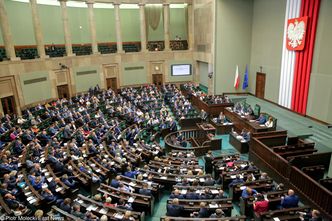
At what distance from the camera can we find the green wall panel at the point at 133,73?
83.0 ft

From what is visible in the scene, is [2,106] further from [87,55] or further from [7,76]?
[87,55]

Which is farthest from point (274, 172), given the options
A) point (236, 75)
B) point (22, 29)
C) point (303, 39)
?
point (22, 29)

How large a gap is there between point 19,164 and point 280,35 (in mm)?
16424

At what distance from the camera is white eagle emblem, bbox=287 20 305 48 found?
Result: 14109 millimetres

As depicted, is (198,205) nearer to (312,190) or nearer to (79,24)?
(312,190)

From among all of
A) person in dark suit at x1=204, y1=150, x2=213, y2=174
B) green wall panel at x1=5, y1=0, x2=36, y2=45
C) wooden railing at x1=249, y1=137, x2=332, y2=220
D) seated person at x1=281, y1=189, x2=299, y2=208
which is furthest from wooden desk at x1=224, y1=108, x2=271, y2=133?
green wall panel at x1=5, y1=0, x2=36, y2=45

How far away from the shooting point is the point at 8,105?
54.2 feet

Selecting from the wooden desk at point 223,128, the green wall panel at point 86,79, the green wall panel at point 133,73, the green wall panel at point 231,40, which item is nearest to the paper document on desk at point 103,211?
the wooden desk at point 223,128

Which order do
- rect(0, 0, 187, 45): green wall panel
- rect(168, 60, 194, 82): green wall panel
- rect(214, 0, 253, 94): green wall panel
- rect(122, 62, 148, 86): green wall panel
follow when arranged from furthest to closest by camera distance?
rect(168, 60, 194, 82): green wall panel < rect(122, 62, 148, 86): green wall panel < rect(0, 0, 187, 45): green wall panel < rect(214, 0, 253, 94): green wall panel

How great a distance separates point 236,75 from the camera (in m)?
20.9

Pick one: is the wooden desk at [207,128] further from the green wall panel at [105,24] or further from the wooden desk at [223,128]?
the green wall panel at [105,24]

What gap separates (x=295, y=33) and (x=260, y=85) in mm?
5325

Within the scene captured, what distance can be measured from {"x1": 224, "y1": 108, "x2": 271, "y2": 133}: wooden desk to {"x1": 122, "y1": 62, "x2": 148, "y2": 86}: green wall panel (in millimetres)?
12379

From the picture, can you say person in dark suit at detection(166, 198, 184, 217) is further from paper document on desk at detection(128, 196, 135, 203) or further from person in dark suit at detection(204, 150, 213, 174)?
person in dark suit at detection(204, 150, 213, 174)
